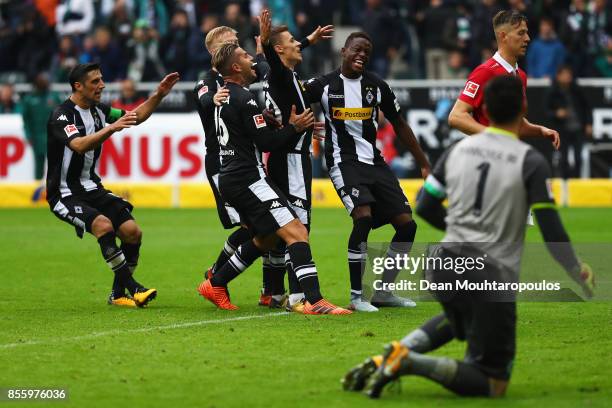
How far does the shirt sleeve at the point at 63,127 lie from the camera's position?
1085 cm

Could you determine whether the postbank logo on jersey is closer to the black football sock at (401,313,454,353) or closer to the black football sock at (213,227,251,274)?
the black football sock at (213,227,251,274)

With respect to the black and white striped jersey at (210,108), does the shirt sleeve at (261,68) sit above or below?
above

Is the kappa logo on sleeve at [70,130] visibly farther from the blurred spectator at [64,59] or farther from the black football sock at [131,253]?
the blurred spectator at [64,59]

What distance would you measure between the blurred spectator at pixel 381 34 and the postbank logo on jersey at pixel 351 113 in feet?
42.6

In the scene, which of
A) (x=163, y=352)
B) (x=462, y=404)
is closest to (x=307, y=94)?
(x=163, y=352)

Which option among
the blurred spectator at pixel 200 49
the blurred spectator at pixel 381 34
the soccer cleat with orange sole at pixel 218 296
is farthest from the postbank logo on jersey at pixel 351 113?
the blurred spectator at pixel 200 49

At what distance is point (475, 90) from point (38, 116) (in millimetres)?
14059

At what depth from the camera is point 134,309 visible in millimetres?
10734

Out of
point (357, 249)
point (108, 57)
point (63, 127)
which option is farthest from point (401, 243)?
point (108, 57)

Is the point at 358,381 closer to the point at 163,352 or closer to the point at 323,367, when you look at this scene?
the point at 323,367

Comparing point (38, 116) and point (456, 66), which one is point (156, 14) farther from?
point (456, 66)

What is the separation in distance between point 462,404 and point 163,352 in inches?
97.2

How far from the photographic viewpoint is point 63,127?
1089 centimetres

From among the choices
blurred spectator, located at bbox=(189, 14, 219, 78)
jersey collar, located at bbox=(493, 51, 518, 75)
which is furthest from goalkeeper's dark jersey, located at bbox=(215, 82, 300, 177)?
blurred spectator, located at bbox=(189, 14, 219, 78)
